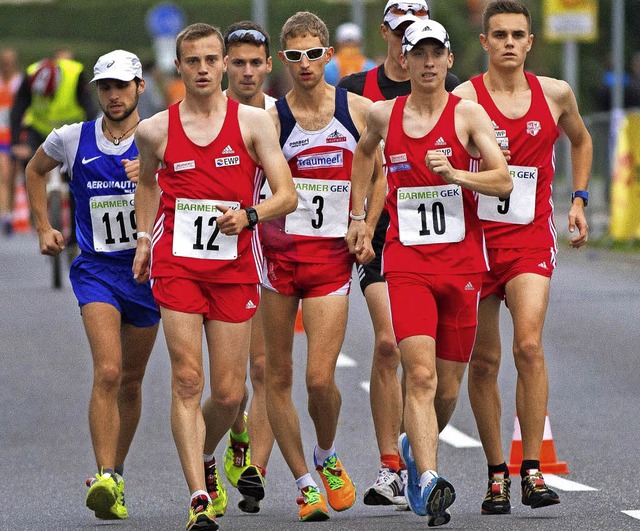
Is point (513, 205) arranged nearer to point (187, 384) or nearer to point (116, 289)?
point (187, 384)

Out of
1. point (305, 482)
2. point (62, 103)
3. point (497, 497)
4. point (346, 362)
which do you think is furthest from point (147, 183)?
point (62, 103)

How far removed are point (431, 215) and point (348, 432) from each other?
356cm

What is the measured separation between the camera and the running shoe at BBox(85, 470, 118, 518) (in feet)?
27.3

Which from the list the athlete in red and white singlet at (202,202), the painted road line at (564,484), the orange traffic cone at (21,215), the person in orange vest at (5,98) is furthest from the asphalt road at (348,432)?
the orange traffic cone at (21,215)

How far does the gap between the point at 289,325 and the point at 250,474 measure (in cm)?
77

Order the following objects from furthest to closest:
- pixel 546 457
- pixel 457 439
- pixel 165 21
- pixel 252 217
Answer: pixel 165 21 < pixel 457 439 < pixel 546 457 < pixel 252 217

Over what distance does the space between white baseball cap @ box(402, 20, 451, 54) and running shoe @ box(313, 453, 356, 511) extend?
203 cm

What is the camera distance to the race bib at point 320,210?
884 cm

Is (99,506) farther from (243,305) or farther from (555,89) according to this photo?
(555,89)

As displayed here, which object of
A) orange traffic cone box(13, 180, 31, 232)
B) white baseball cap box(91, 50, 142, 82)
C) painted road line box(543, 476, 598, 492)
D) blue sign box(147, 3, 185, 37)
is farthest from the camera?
blue sign box(147, 3, 185, 37)

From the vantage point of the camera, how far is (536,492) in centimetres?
823

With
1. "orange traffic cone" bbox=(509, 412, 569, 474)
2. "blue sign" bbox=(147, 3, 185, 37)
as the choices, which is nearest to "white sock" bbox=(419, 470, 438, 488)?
"orange traffic cone" bbox=(509, 412, 569, 474)

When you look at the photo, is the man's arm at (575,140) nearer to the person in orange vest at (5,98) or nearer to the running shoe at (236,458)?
the running shoe at (236,458)

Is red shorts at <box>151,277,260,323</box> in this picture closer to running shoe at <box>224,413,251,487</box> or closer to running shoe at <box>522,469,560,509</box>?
running shoe at <box>224,413,251,487</box>
